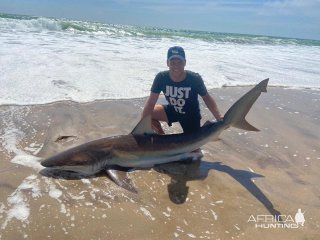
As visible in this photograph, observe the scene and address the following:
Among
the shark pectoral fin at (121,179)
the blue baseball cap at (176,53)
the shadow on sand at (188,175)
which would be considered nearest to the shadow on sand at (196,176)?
the shadow on sand at (188,175)

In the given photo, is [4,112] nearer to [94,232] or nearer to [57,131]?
[57,131]

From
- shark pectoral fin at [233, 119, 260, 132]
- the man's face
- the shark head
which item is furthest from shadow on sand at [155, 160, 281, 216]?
the man's face

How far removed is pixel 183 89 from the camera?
4730 mm

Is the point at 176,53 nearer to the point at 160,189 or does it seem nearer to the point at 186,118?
the point at 186,118

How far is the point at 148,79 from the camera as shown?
939 cm

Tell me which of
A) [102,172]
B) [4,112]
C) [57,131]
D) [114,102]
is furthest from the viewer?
[114,102]

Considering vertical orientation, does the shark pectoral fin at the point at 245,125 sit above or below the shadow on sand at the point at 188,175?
above

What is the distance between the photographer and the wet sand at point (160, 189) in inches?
122

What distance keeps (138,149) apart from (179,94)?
3.32 ft

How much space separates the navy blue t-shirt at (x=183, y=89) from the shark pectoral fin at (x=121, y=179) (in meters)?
1.29

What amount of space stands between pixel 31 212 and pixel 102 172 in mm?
1008

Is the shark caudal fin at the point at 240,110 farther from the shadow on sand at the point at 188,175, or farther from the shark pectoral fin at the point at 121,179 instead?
the shark pectoral fin at the point at 121,179

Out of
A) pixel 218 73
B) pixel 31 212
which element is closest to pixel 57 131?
pixel 31 212

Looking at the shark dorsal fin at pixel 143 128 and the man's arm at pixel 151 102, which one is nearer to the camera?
the shark dorsal fin at pixel 143 128
